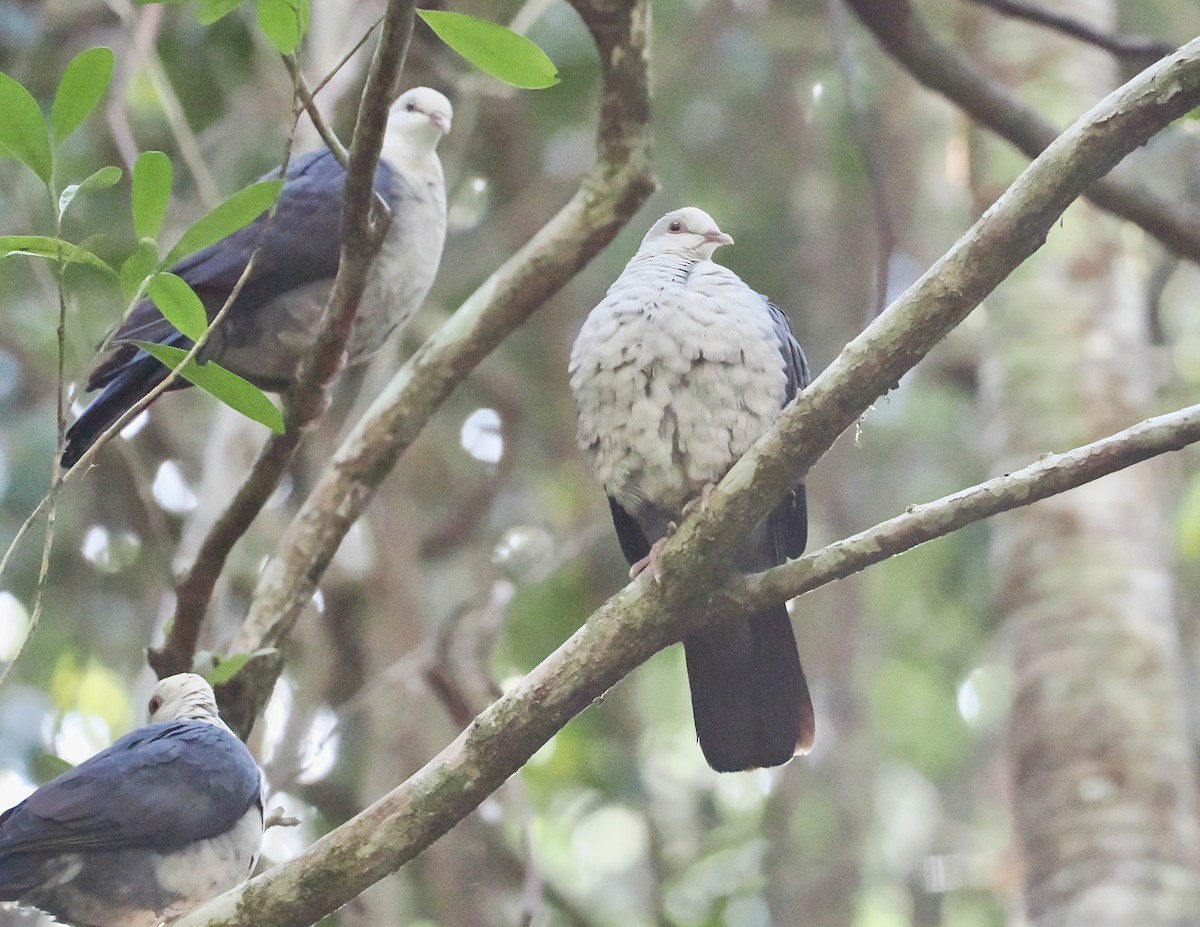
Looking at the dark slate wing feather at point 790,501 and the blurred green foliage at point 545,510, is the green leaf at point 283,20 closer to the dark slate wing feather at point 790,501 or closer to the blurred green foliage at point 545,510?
the dark slate wing feather at point 790,501

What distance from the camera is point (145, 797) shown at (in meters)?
2.94

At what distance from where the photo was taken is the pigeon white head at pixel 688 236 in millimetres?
3408

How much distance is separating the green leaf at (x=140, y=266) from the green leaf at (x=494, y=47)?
55cm

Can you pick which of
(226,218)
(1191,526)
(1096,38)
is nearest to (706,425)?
(226,218)

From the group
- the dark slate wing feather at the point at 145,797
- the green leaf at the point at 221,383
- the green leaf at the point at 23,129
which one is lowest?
the dark slate wing feather at the point at 145,797

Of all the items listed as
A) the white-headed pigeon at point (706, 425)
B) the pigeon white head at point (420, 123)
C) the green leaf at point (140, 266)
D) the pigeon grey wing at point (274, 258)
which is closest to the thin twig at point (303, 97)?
the green leaf at point (140, 266)

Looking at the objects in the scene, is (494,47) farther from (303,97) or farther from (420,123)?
(420,123)

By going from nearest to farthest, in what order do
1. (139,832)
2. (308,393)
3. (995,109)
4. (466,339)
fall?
1. (139,832)
2. (308,393)
3. (466,339)
4. (995,109)

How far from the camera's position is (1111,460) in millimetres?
2156

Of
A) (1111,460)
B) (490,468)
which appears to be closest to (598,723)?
(490,468)

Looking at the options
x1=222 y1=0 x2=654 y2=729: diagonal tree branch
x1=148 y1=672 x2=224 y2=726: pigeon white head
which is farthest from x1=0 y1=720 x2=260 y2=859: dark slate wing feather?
x1=222 y1=0 x2=654 y2=729: diagonal tree branch

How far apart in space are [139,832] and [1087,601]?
2869 millimetres

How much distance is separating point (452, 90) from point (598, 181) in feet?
7.41

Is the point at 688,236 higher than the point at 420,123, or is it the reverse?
the point at 420,123
